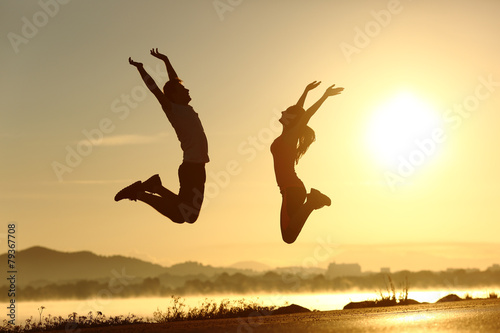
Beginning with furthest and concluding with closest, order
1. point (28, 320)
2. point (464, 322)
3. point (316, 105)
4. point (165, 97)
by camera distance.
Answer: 1. point (28, 320)
2. point (316, 105)
3. point (165, 97)
4. point (464, 322)

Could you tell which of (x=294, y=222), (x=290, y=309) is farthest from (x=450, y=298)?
(x=294, y=222)

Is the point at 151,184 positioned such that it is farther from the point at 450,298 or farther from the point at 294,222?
the point at 450,298

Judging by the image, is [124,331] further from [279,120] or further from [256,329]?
[279,120]

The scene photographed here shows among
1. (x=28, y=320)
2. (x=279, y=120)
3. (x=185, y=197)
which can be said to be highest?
(x=279, y=120)

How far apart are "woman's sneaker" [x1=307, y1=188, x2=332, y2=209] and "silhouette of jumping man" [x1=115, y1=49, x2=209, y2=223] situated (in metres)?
2.05

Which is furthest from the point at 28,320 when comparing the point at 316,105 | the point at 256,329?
the point at 316,105

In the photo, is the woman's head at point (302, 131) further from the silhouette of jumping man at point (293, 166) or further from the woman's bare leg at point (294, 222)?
the woman's bare leg at point (294, 222)

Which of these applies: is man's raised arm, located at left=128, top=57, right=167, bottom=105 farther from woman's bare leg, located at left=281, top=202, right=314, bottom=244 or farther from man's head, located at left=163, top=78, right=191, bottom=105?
woman's bare leg, located at left=281, top=202, right=314, bottom=244

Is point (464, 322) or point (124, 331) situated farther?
point (124, 331)

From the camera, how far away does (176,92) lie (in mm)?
12805

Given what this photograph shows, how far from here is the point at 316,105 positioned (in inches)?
523

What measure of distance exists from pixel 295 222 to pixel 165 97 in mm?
3157

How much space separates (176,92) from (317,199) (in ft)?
10.3

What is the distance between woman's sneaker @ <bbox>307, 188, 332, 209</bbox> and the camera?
13.3 metres
